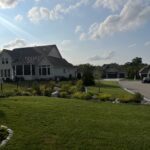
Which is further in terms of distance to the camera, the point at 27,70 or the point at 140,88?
the point at 27,70

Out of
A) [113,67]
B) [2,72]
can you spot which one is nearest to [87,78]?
[2,72]

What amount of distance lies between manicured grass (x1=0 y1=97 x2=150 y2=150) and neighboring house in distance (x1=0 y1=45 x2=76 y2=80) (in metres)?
42.0

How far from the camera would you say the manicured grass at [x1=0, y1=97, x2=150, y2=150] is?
797 cm

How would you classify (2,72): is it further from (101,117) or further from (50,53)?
(101,117)

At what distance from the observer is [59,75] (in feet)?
185

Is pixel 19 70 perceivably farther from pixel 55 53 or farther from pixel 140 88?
pixel 140 88

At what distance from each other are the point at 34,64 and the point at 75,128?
4696 centimetres

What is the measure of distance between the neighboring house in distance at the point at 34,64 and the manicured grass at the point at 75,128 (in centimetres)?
4196

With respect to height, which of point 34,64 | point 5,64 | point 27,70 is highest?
point 5,64

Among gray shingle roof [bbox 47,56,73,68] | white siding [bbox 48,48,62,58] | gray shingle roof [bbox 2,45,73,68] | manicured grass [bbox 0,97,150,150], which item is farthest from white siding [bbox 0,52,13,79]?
manicured grass [bbox 0,97,150,150]

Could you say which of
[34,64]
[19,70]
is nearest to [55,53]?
[34,64]

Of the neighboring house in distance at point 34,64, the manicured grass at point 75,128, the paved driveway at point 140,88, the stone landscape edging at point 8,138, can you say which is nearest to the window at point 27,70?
the neighboring house in distance at point 34,64

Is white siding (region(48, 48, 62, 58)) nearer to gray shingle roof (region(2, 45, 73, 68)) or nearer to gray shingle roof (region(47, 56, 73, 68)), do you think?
gray shingle roof (region(2, 45, 73, 68))

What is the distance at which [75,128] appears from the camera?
31.3 feet
